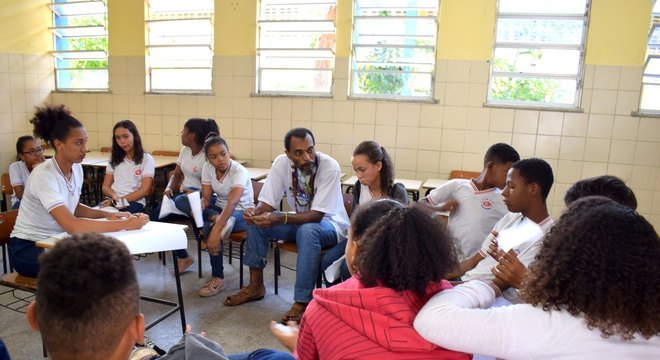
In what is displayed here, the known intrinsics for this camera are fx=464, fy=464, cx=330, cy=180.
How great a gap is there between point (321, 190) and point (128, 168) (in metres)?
1.74

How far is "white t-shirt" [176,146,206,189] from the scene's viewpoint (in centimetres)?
383

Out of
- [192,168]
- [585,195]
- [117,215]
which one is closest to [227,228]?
[117,215]

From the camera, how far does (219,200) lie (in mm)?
3494

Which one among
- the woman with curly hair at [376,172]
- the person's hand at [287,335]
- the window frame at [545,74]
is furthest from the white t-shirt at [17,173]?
the window frame at [545,74]

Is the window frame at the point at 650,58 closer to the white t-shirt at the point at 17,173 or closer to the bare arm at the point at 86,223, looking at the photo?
the bare arm at the point at 86,223

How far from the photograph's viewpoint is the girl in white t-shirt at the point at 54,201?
229 centimetres

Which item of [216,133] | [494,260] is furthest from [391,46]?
[494,260]

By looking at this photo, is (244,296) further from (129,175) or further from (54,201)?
(129,175)

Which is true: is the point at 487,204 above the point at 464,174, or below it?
above

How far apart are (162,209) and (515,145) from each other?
10.6 feet

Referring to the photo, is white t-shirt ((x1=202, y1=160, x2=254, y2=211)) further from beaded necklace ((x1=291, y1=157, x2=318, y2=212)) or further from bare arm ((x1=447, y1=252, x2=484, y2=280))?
bare arm ((x1=447, y1=252, x2=484, y2=280))

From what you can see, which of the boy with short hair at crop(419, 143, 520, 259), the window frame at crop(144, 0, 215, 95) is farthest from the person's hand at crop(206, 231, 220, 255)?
the window frame at crop(144, 0, 215, 95)

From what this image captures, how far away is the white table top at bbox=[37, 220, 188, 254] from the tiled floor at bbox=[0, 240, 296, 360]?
→ 64cm

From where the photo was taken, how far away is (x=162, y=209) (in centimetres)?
342
